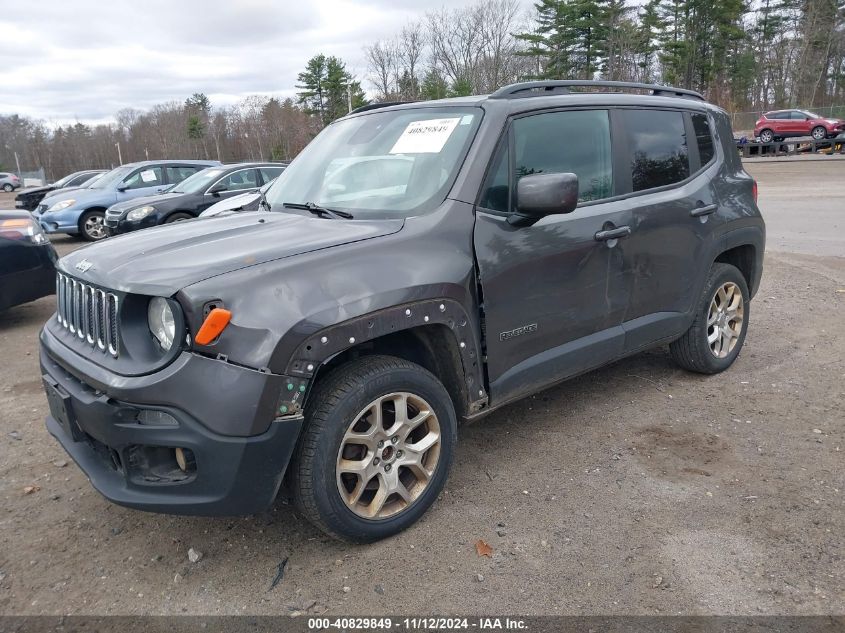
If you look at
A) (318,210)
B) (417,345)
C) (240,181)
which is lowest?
(417,345)

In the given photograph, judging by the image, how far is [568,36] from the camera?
5241cm

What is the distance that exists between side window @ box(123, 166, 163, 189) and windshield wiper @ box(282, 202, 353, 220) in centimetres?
1217

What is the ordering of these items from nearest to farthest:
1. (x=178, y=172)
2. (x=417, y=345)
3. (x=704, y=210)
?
(x=417, y=345)
(x=704, y=210)
(x=178, y=172)

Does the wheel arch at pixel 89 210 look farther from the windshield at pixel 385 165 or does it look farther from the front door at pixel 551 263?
the front door at pixel 551 263

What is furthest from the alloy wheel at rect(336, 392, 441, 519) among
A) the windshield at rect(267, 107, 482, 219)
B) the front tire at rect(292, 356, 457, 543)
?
the windshield at rect(267, 107, 482, 219)

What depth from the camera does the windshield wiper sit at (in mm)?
3188

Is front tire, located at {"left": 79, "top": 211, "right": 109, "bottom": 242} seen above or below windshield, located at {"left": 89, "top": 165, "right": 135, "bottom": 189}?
below

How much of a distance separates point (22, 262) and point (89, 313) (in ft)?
14.4

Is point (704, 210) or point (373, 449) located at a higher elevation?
point (704, 210)

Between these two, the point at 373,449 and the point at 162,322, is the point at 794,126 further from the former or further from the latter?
the point at 162,322

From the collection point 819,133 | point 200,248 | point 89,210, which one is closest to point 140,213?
point 89,210

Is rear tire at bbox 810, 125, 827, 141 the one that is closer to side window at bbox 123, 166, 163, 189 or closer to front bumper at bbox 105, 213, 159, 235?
side window at bbox 123, 166, 163, 189

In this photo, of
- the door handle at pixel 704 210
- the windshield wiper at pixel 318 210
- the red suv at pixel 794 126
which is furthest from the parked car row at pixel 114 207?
the red suv at pixel 794 126

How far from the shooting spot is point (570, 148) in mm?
3541
